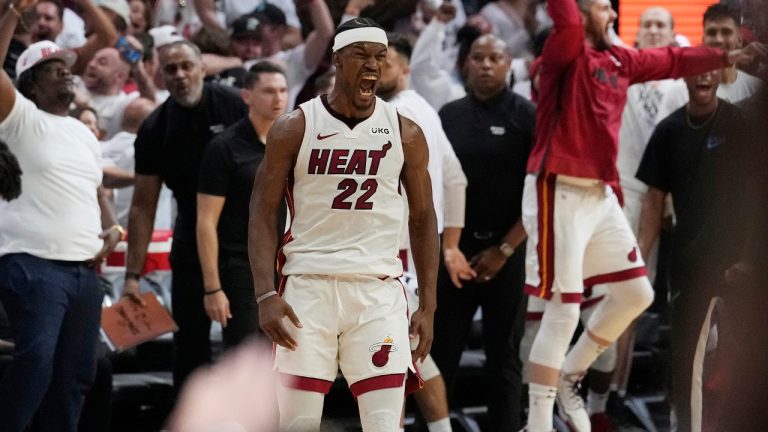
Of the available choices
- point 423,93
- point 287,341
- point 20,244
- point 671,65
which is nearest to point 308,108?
point 287,341

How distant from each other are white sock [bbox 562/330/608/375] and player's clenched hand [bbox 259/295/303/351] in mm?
2234

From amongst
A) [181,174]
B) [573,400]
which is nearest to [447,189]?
[573,400]

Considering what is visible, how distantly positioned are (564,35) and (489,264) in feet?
4.42

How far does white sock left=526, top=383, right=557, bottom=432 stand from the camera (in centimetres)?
664

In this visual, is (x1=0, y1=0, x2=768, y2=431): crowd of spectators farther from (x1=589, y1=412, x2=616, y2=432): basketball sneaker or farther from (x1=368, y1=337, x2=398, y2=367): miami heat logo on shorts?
(x1=368, y1=337, x2=398, y2=367): miami heat logo on shorts

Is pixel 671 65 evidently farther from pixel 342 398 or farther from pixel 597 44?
pixel 342 398

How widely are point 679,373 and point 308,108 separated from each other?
2880 millimetres

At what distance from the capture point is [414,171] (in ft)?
17.0

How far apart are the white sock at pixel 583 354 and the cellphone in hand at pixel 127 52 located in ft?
12.5

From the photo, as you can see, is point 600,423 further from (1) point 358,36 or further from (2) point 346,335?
(1) point 358,36

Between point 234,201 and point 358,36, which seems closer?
point 358,36

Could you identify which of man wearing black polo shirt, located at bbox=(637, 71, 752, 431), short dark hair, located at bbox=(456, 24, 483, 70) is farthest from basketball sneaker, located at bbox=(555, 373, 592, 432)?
short dark hair, located at bbox=(456, 24, 483, 70)

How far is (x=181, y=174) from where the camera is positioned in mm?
7414

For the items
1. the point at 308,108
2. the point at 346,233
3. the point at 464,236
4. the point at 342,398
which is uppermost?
the point at 308,108
